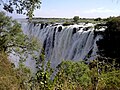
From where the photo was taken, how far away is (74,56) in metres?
23.7

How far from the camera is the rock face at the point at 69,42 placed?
22375 millimetres

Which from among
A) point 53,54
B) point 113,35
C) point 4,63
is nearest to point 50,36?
point 53,54

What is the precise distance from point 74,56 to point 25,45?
163 inches

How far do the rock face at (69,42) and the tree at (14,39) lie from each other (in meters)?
0.89

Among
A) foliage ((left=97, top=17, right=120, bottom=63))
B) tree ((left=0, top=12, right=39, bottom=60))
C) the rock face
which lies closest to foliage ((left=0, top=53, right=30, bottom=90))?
the rock face

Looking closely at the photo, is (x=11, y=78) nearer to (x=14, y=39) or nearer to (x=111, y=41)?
(x=14, y=39)

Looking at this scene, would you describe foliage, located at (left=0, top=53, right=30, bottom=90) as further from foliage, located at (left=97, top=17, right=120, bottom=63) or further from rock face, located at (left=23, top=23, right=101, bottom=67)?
foliage, located at (left=97, top=17, right=120, bottom=63)

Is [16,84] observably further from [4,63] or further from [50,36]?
[50,36]

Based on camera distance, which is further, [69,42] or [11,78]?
[69,42]

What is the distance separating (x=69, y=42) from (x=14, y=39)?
5589 millimetres

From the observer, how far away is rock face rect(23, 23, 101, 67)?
22375mm

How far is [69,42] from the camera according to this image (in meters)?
26.0

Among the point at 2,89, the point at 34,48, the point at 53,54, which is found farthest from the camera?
the point at 53,54

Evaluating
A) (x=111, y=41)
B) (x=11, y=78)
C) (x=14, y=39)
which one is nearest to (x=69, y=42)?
(x=111, y=41)
